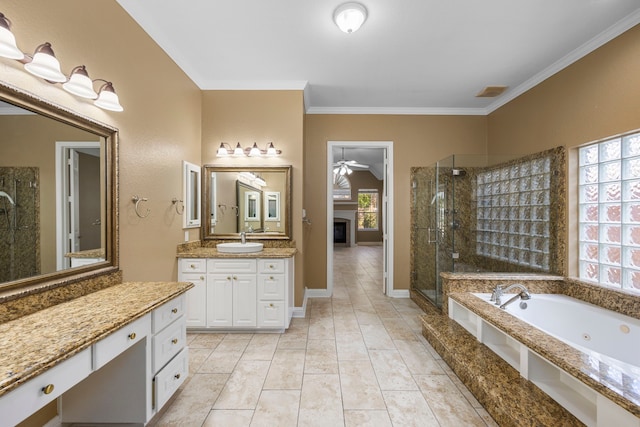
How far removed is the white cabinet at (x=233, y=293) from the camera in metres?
2.85

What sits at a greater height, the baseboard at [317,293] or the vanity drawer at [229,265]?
the vanity drawer at [229,265]

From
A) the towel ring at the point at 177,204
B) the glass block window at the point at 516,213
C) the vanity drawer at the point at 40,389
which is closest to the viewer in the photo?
the vanity drawer at the point at 40,389

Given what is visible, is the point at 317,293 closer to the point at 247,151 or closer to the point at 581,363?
the point at 247,151

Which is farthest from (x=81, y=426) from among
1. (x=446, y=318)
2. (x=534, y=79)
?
(x=534, y=79)

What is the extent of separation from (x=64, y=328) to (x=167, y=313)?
1.85 feet

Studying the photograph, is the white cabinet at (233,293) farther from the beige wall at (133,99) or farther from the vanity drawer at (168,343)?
the vanity drawer at (168,343)

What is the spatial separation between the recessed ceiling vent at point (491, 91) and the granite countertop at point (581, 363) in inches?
106

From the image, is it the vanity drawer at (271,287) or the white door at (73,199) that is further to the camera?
the vanity drawer at (271,287)

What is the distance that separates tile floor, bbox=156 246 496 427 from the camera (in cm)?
174

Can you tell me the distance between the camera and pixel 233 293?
2861 mm

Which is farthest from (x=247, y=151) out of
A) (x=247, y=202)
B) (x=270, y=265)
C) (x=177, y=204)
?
(x=270, y=265)

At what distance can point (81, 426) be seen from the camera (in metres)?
1.58

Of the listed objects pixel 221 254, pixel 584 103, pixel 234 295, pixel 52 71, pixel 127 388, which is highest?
pixel 584 103

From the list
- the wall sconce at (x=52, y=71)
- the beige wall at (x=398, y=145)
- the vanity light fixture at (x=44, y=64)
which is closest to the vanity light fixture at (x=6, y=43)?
the wall sconce at (x=52, y=71)
